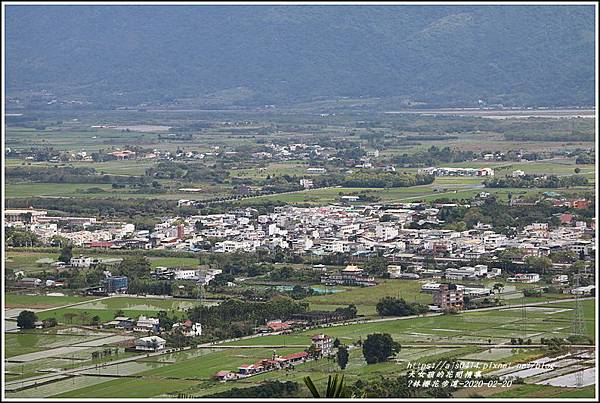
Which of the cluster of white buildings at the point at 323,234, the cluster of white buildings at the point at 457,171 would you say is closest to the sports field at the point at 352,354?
the cluster of white buildings at the point at 323,234

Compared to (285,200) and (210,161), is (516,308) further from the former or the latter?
(210,161)

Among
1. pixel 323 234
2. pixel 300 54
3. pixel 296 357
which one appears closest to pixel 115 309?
pixel 296 357

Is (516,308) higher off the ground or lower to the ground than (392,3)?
lower

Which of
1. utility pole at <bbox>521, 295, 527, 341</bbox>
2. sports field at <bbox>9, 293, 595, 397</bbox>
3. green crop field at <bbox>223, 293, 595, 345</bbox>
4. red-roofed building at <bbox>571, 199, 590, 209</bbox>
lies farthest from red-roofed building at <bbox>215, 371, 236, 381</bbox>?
red-roofed building at <bbox>571, 199, 590, 209</bbox>

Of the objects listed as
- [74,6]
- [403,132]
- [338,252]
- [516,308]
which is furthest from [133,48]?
[516,308]

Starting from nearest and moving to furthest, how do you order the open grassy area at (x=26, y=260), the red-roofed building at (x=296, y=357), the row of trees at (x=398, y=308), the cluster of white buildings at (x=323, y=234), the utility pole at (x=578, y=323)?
the red-roofed building at (x=296, y=357) → the utility pole at (x=578, y=323) → the row of trees at (x=398, y=308) → the open grassy area at (x=26, y=260) → the cluster of white buildings at (x=323, y=234)

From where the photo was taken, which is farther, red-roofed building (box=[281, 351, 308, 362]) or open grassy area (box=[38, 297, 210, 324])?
open grassy area (box=[38, 297, 210, 324])

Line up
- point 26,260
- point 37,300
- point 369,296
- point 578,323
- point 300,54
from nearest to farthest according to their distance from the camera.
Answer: point 578,323 < point 369,296 < point 37,300 < point 26,260 < point 300,54

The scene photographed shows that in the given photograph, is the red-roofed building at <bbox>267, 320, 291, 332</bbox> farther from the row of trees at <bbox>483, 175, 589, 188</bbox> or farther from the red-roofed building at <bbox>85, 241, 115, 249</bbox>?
the row of trees at <bbox>483, 175, 589, 188</bbox>

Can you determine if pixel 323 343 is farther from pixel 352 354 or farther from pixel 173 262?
pixel 173 262

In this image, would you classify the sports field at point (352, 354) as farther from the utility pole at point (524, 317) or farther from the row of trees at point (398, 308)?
the row of trees at point (398, 308)

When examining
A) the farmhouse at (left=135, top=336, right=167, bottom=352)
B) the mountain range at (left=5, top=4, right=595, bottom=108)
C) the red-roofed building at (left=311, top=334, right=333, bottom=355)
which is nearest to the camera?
the red-roofed building at (left=311, top=334, right=333, bottom=355)
